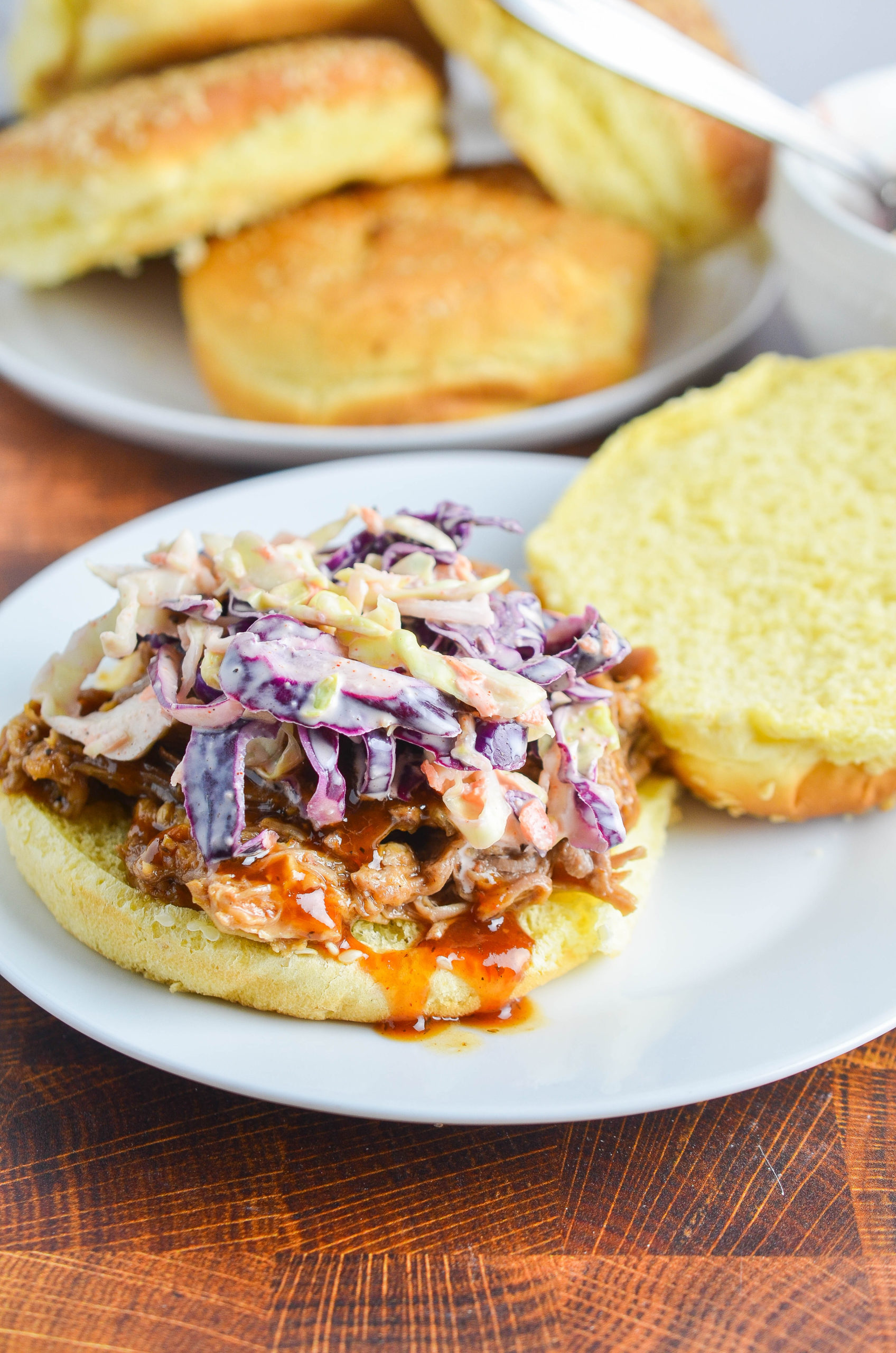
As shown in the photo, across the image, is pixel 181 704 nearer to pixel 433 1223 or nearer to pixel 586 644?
pixel 586 644

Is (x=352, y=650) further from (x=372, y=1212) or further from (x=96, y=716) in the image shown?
(x=372, y=1212)

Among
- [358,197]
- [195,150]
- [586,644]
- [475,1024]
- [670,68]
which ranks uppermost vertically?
[670,68]

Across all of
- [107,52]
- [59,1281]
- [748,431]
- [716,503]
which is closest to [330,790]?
[59,1281]

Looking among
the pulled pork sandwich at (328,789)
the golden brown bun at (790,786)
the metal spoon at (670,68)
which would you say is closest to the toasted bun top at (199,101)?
the metal spoon at (670,68)

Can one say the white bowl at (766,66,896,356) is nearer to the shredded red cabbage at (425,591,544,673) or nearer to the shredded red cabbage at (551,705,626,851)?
the shredded red cabbage at (425,591,544,673)

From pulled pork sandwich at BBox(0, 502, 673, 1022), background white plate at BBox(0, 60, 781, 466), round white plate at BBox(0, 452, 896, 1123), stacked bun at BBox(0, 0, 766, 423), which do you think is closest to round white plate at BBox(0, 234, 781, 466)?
background white plate at BBox(0, 60, 781, 466)

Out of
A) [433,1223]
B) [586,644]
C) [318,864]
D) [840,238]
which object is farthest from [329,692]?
[840,238]
